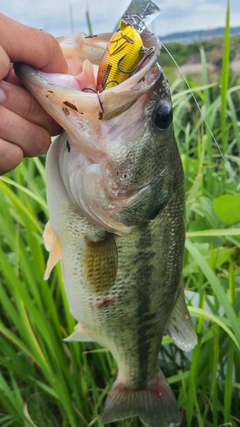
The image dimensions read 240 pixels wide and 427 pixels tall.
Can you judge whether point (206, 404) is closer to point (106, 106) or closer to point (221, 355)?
point (221, 355)

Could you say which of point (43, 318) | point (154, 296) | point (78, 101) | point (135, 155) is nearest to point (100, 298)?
point (154, 296)

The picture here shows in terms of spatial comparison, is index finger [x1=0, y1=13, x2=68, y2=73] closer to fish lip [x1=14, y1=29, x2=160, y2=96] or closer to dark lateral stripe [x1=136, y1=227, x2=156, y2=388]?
fish lip [x1=14, y1=29, x2=160, y2=96]

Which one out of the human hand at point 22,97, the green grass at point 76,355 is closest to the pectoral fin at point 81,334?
the green grass at point 76,355

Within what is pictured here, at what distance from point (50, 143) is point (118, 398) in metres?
0.70

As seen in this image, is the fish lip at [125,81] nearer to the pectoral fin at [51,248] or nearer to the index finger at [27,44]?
the index finger at [27,44]

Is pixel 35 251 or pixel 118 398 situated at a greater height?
pixel 35 251

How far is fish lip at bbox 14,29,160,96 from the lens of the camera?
69 centimetres

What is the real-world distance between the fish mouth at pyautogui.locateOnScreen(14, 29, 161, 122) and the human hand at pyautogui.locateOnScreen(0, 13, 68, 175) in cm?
2

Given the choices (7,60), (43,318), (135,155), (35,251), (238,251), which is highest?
(7,60)

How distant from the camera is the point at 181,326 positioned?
3.58ft

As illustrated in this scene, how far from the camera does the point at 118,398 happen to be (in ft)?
3.72

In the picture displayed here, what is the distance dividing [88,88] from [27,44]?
12cm

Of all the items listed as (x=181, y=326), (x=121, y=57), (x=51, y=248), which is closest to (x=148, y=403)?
(x=181, y=326)

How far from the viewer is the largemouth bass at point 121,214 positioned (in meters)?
0.74
